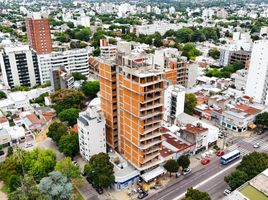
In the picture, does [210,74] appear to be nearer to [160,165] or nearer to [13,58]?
[160,165]

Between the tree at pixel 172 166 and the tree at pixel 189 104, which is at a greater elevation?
the tree at pixel 189 104

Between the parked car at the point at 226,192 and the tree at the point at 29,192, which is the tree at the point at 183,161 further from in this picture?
the tree at the point at 29,192

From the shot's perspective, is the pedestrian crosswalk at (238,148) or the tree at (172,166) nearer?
the tree at (172,166)

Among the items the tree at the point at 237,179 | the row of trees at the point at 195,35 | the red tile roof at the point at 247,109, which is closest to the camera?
the tree at the point at 237,179

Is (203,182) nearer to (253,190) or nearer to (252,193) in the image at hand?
(253,190)

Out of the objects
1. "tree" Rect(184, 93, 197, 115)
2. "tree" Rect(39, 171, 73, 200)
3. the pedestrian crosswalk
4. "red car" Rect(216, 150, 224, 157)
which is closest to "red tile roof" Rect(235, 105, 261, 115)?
"tree" Rect(184, 93, 197, 115)

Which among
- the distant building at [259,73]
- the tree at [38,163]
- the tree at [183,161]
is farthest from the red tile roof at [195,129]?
the distant building at [259,73]

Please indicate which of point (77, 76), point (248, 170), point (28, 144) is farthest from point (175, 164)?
point (77, 76)

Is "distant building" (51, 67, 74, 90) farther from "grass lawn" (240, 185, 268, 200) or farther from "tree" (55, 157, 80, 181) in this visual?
"grass lawn" (240, 185, 268, 200)

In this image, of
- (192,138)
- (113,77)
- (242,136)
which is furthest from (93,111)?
(242,136)
